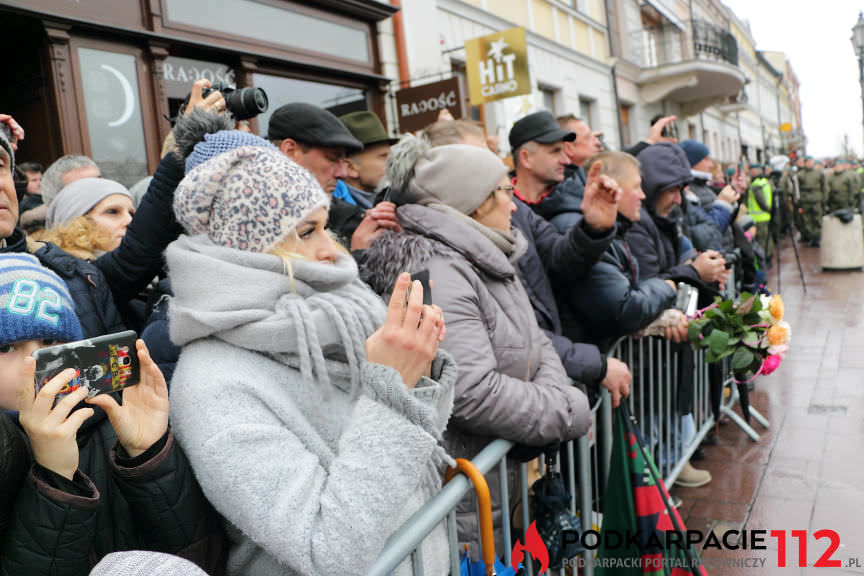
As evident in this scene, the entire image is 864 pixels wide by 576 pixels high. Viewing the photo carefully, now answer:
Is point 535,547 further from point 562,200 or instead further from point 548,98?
point 548,98

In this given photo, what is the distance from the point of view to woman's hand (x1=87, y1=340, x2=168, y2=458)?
114 centimetres

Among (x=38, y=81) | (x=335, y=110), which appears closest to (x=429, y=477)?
(x=38, y=81)

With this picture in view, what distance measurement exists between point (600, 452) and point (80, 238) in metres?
2.32

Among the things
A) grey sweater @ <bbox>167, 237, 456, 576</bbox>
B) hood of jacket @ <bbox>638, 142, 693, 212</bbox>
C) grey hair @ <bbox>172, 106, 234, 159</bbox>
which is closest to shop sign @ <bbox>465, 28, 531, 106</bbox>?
hood of jacket @ <bbox>638, 142, 693, 212</bbox>

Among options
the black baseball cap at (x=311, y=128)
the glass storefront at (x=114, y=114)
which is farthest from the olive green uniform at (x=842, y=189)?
the black baseball cap at (x=311, y=128)

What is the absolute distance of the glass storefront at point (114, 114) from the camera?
515 centimetres

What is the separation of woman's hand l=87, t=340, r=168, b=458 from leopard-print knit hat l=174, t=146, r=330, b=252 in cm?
32

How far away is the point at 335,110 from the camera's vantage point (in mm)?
7785

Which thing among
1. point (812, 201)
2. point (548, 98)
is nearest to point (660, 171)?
point (548, 98)

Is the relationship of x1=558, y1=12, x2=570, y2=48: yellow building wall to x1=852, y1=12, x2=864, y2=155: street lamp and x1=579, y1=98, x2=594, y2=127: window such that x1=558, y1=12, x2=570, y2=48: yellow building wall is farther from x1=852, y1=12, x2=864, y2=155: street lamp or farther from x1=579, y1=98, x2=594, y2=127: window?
x1=852, y1=12, x2=864, y2=155: street lamp

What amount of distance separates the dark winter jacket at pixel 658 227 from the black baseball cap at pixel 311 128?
1639 mm

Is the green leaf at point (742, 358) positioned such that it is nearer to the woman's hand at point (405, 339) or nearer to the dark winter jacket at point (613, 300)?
the dark winter jacket at point (613, 300)

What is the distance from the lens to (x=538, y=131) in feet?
11.6

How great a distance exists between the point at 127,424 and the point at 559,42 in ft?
44.2
